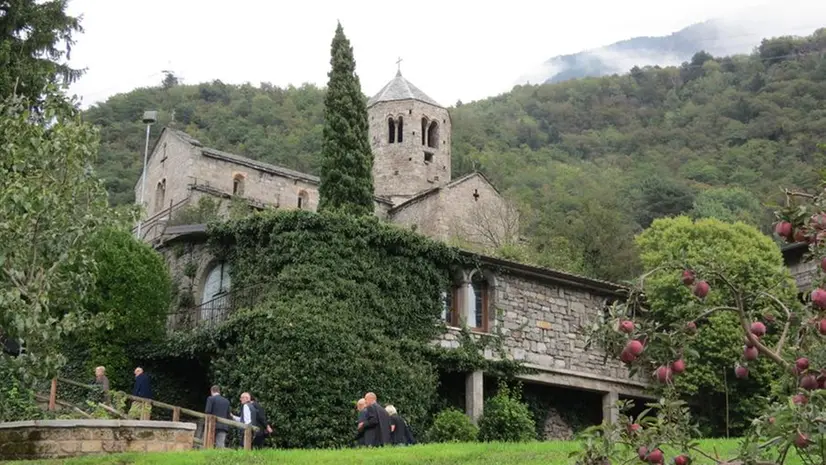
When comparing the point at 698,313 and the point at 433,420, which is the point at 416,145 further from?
the point at 698,313

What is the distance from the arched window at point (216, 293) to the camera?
26641mm

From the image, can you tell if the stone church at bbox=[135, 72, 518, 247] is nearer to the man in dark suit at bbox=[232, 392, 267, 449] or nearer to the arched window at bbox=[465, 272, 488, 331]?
the arched window at bbox=[465, 272, 488, 331]

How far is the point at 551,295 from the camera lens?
28469mm

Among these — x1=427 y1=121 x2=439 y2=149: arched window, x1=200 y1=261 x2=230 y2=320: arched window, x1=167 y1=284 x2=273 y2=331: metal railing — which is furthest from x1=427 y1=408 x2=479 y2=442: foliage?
x1=427 y1=121 x2=439 y2=149: arched window

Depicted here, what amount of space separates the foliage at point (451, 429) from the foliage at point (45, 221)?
9.83m

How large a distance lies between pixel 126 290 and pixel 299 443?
24.1 ft

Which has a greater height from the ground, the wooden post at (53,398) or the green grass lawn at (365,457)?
the wooden post at (53,398)

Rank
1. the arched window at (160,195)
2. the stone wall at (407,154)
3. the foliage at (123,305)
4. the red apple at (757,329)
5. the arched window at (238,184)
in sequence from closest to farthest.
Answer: the red apple at (757,329)
the foliage at (123,305)
the arched window at (238,184)
the arched window at (160,195)
the stone wall at (407,154)

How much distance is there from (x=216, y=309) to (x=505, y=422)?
7634mm

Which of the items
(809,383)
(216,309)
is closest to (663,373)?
(809,383)

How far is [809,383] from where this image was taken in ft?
21.9

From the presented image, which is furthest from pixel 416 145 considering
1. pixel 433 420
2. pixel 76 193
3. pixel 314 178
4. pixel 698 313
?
pixel 698 313

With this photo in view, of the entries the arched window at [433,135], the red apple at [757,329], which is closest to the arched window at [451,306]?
the red apple at [757,329]

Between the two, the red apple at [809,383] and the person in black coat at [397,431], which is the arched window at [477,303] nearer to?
the person in black coat at [397,431]
